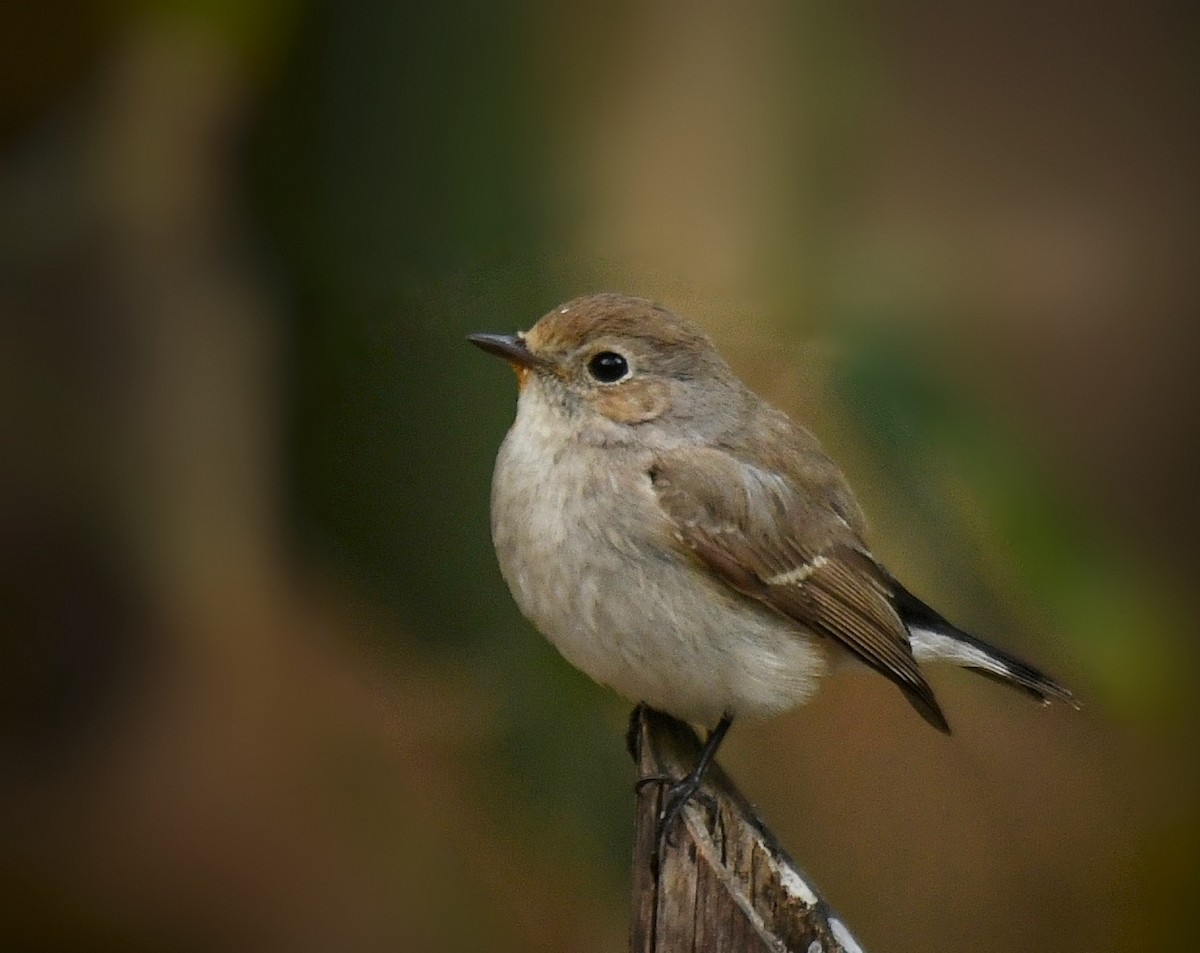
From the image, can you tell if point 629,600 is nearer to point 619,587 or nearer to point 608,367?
point 619,587

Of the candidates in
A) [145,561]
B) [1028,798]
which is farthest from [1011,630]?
[145,561]

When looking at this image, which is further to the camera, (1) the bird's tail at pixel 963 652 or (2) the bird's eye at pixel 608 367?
(1) the bird's tail at pixel 963 652

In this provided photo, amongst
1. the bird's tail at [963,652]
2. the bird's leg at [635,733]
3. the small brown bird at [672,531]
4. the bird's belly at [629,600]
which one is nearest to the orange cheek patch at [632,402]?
the small brown bird at [672,531]

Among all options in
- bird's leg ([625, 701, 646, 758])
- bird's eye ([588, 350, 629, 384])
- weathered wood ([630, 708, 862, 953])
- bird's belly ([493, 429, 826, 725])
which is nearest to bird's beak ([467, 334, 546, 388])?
bird's eye ([588, 350, 629, 384])

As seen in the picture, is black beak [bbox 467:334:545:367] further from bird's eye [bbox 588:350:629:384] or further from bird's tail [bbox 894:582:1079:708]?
bird's tail [bbox 894:582:1079:708]

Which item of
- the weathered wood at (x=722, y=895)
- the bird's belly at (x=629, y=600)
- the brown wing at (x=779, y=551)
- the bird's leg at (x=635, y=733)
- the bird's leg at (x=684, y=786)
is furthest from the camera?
the bird's leg at (x=635, y=733)

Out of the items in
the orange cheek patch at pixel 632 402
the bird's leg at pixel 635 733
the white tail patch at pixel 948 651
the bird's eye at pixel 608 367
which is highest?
the bird's eye at pixel 608 367

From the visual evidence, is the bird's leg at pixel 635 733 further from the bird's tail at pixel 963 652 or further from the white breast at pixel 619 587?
the bird's tail at pixel 963 652
